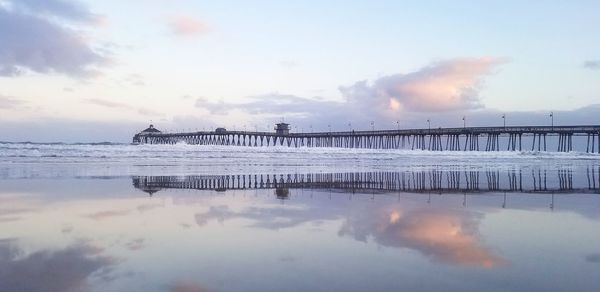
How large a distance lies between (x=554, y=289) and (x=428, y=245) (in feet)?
5.60

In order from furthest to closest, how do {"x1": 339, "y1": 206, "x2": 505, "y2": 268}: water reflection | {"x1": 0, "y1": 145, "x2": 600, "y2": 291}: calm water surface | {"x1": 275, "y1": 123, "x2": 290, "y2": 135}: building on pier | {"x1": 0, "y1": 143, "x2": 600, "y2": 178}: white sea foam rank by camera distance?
1. {"x1": 275, "y1": 123, "x2": 290, "y2": 135}: building on pier
2. {"x1": 0, "y1": 143, "x2": 600, "y2": 178}: white sea foam
3. {"x1": 339, "y1": 206, "x2": 505, "y2": 268}: water reflection
4. {"x1": 0, "y1": 145, "x2": 600, "y2": 291}: calm water surface

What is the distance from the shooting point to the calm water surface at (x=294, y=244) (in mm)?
3713

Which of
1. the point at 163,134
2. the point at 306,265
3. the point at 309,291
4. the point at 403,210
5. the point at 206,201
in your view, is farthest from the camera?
the point at 163,134

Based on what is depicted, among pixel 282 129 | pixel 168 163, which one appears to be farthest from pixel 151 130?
pixel 168 163

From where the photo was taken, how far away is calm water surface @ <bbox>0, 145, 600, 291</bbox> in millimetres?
3713

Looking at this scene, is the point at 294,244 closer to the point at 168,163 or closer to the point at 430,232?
the point at 430,232

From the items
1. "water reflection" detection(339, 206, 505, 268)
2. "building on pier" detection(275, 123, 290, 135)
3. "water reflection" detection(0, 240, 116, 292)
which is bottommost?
"water reflection" detection(339, 206, 505, 268)

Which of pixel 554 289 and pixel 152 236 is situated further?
pixel 152 236

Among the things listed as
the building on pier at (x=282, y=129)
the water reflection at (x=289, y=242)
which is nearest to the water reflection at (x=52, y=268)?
the water reflection at (x=289, y=242)

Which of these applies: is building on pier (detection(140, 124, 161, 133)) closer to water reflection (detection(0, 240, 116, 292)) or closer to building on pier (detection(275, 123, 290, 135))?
building on pier (detection(275, 123, 290, 135))

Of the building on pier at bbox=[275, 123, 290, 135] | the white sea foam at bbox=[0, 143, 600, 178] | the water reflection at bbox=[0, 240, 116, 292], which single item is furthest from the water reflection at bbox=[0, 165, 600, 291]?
the building on pier at bbox=[275, 123, 290, 135]

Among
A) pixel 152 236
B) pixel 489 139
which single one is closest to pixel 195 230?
pixel 152 236

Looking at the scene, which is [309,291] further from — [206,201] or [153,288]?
[206,201]

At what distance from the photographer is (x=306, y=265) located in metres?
4.18
